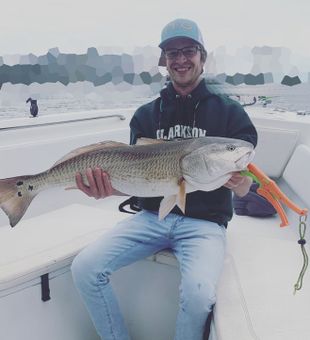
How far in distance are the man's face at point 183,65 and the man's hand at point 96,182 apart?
87 cm

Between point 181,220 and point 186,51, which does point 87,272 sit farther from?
point 186,51

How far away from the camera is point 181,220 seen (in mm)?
2154

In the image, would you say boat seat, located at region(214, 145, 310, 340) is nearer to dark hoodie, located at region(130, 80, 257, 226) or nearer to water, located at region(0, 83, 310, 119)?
dark hoodie, located at region(130, 80, 257, 226)

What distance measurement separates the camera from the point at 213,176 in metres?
1.68

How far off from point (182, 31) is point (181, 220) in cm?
106

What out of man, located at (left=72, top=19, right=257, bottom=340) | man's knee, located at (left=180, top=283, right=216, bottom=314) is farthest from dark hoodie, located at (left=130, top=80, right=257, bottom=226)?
man's knee, located at (left=180, top=283, right=216, bottom=314)

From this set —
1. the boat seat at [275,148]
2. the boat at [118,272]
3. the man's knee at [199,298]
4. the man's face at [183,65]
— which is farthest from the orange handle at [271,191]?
the boat seat at [275,148]

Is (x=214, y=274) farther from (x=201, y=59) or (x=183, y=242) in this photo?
(x=201, y=59)

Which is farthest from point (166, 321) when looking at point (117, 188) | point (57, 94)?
point (57, 94)

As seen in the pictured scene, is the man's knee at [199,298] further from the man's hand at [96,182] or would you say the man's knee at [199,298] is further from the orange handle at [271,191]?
the man's hand at [96,182]

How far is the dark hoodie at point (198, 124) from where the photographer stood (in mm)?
2199

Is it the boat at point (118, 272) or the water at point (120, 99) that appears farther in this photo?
the water at point (120, 99)

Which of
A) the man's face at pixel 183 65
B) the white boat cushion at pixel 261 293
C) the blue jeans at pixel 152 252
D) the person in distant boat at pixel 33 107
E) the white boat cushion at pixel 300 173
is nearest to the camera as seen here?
the white boat cushion at pixel 261 293

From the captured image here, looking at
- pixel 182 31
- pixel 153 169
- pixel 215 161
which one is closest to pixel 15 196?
pixel 153 169
